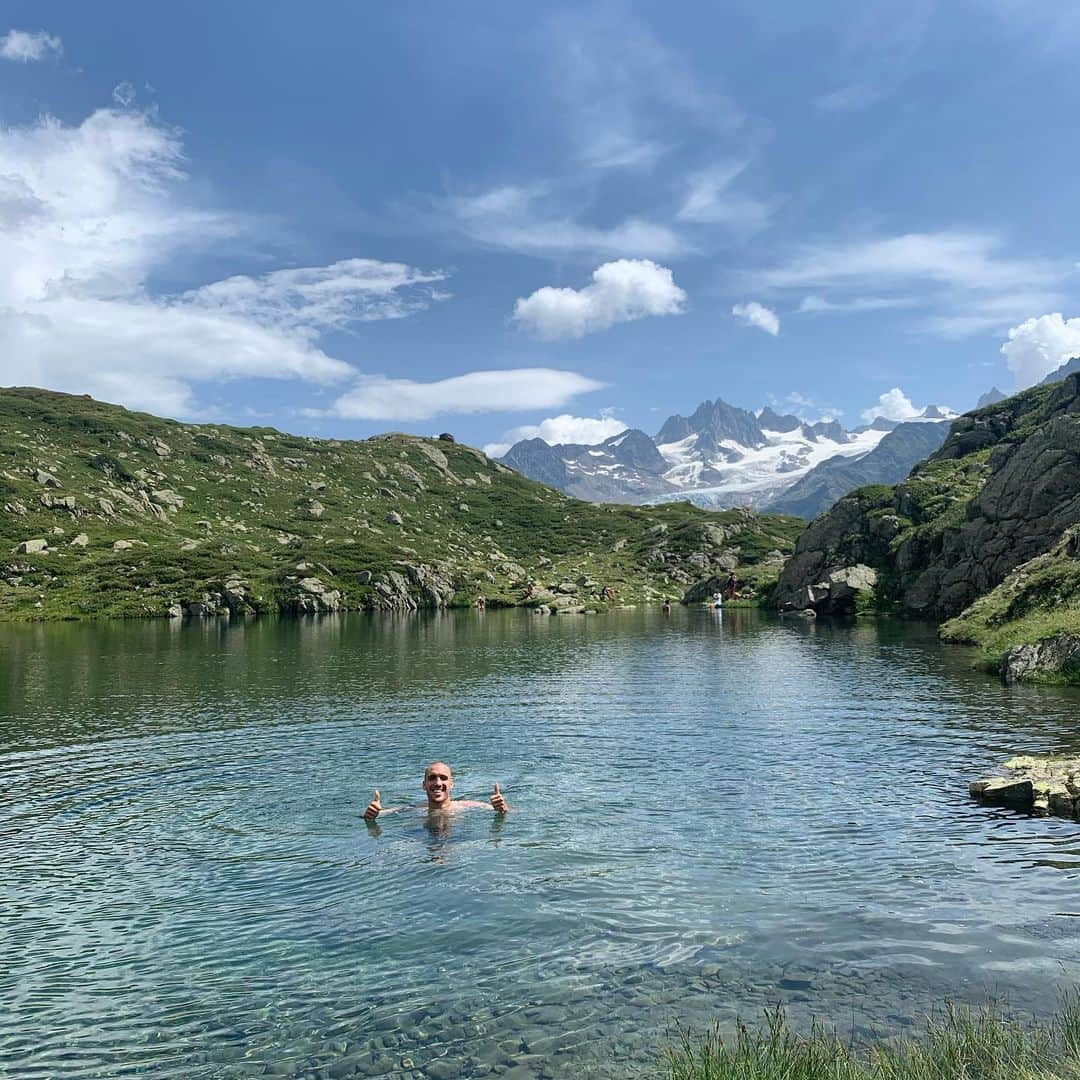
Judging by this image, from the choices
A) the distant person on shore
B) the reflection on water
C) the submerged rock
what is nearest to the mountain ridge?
the submerged rock

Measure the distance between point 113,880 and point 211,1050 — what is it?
1108cm

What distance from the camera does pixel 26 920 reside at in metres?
20.5

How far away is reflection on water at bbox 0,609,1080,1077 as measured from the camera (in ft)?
49.3

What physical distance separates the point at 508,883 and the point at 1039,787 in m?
18.8

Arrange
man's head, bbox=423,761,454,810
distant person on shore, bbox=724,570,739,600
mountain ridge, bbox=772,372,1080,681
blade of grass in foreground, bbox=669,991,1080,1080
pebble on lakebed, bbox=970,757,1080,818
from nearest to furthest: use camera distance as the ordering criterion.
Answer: blade of grass in foreground, bbox=669,991,1080,1080
pebble on lakebed, bbox=970,757,1080,818
man's head, bbox=423,761,454,810
mountain ridge, bbox=772,372,1080,681
distant person on shore, bbox=724,570,739,600

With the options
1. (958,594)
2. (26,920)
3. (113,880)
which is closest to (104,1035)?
(26,920)

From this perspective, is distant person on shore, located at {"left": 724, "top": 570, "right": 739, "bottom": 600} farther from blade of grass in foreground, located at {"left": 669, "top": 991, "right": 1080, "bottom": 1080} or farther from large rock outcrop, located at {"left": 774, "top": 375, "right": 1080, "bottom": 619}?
blade of grass in foreground, located at {"left": 669, "top": 991, "right": 1080, "bottom": 1080}

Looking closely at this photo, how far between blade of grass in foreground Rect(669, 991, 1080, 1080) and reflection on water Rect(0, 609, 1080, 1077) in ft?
3.63

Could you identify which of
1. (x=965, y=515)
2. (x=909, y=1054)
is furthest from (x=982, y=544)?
(x=909, y=1054)

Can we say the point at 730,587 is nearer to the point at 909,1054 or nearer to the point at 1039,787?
the point at 1039,787

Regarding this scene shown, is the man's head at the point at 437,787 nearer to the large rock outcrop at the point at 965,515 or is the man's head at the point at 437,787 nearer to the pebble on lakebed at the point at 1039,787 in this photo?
the pebble on lakebed at the point at 1039,787

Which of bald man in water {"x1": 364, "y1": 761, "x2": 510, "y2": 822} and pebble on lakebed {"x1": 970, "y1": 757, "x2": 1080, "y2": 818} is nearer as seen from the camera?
pebble on lakebed {"x1": 970, "y1": 757, "x2": 1080, "y2": 818}

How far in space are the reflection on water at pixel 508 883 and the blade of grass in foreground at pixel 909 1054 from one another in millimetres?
1105

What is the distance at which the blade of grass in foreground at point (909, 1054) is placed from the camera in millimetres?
11430
